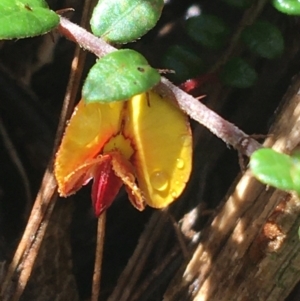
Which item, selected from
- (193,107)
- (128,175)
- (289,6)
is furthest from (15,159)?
(289,6)

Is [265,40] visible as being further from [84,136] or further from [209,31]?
[84,136]

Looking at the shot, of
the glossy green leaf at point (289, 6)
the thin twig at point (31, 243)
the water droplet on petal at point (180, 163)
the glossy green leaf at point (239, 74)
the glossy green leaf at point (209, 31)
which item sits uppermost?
the glossy green leaf at point (289, 6)

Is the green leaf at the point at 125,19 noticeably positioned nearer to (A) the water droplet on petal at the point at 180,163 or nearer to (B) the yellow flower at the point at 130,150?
(B) the yellow flower at the point at 130,150

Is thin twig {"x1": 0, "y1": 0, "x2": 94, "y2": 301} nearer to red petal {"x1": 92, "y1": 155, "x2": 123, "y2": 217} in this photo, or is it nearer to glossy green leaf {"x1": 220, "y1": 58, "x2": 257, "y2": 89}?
red petal {"x1": 92, "y1": 155, "x2": 123, "y2": 217}

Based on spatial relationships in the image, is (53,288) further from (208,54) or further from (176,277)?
(208,54)

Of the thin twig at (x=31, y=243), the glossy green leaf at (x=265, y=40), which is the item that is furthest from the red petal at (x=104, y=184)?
the glossy green leaf at (x=265, y=40)

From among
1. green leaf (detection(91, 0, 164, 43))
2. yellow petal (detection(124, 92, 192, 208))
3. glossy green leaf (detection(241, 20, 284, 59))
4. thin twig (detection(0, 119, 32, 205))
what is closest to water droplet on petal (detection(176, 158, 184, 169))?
yellow petal (detection(124, 92, 192, 208))
